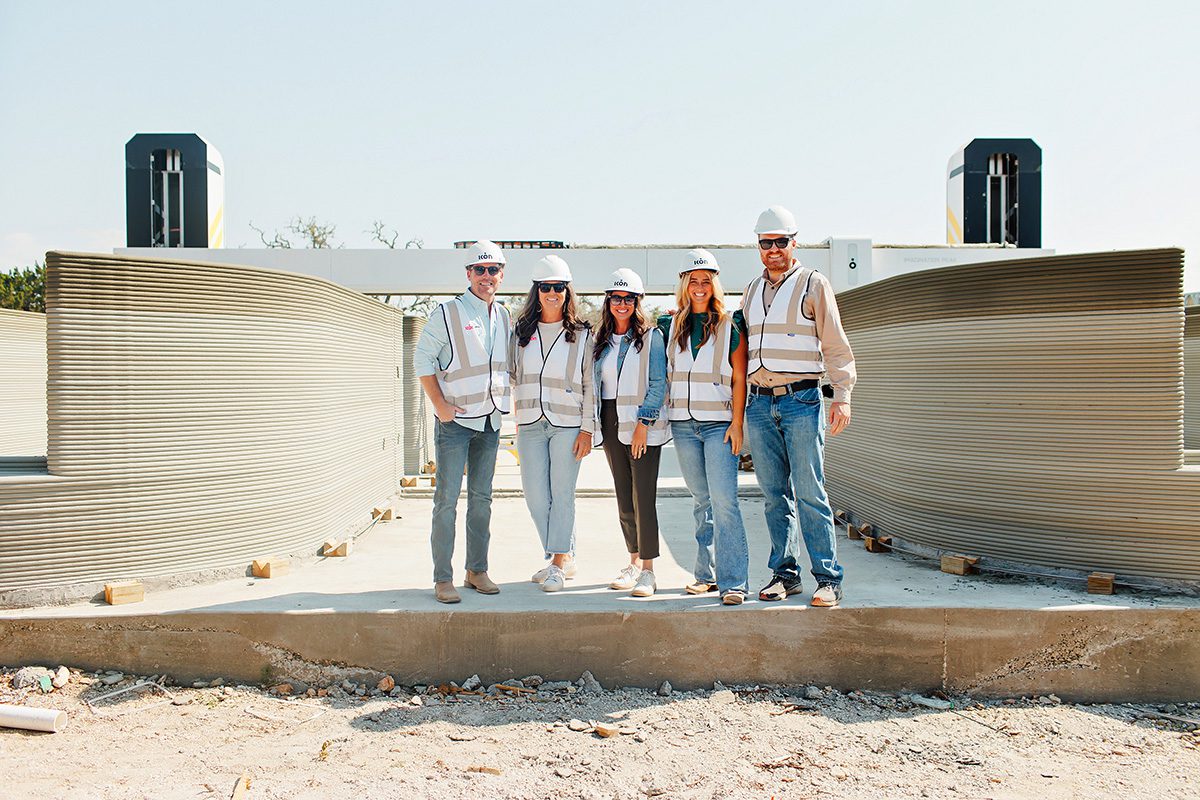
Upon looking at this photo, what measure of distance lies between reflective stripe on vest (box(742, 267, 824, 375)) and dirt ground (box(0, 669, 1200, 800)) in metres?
1.61

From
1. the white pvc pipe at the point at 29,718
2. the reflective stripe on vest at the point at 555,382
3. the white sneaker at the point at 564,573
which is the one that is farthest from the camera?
the white sneaker at the point at 564,573

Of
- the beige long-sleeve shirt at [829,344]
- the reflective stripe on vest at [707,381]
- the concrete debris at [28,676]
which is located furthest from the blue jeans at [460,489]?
the concrete debris at [28,676]

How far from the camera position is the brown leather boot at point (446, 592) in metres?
4.59

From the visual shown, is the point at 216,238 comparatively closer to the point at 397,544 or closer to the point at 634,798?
the point at 397,544

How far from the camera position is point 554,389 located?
4801mm

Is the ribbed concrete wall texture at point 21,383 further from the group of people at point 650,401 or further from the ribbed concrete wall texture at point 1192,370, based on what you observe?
the ribbed concrete wall texture at point 1192,370

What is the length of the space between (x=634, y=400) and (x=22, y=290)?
27014 millimetres

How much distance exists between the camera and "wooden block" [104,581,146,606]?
4523mm

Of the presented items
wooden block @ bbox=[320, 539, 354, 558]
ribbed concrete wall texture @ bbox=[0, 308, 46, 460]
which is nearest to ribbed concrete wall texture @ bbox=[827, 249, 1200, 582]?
wooden block @ bbox=[320, 539, 354, 558]

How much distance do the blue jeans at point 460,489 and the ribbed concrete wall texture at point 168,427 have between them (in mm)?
1284

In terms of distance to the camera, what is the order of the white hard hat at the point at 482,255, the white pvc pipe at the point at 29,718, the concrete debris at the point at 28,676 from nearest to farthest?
the white pvc pipe at the point at 29,718 < the concrete debris at the point at 28,676 < the white hard hat at the point at 482,255

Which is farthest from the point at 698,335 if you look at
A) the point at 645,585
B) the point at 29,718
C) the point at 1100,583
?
the point at 29,718

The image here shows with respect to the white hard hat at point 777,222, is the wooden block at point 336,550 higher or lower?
lower

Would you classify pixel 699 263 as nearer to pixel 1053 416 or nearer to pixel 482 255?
pixel 482 255
